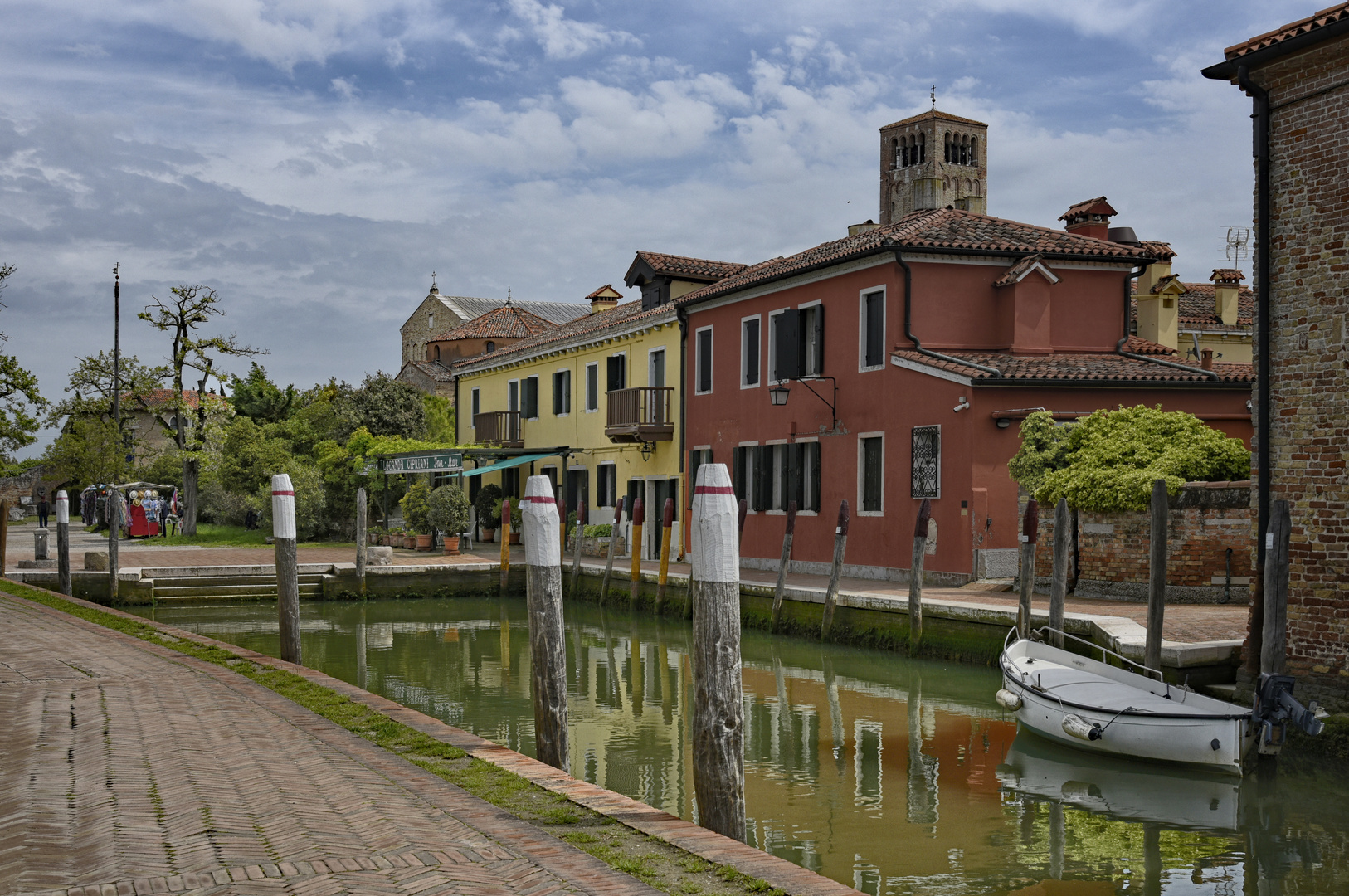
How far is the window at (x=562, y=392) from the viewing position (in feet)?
104

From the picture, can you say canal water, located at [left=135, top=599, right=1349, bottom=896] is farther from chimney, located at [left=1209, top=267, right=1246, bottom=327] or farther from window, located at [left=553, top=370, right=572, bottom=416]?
chimney, located at [left=1209, top=267, right=1246, bottom=327]

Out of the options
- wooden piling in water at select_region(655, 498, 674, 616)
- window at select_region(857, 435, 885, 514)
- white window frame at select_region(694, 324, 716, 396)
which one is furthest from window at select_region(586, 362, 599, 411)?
window at select_region(857, 435, 885, 514)

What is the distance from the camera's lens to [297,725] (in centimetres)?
699

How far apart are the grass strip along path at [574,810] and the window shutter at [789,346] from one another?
48.4 feet

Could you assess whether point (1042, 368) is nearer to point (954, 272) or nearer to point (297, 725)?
point (954, 272)

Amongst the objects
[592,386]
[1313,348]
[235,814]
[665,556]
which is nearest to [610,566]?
[665,556]

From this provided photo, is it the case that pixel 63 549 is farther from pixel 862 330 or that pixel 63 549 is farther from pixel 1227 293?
pixel 1227 293

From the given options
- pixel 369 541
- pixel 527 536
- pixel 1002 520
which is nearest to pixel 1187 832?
pixel 527 536

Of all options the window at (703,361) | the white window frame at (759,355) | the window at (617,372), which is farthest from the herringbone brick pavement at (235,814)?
the window at (617,372)

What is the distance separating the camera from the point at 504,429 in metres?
34.8

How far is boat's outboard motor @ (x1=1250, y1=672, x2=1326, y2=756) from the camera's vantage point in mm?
8914

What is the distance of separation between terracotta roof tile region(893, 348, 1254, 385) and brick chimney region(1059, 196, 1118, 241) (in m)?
5.31

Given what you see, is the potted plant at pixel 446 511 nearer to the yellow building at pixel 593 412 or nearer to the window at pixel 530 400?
the yellow building at pixel 593 412

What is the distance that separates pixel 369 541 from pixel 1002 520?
61.1 feet
